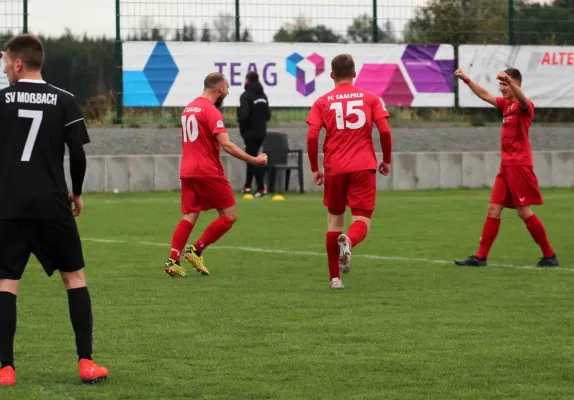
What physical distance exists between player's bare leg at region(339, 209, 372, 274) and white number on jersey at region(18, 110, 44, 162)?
13.2 ft

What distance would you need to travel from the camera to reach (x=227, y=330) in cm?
844

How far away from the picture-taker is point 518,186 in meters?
12.5

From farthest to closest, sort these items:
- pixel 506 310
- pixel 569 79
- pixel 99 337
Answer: pixel 569 79
pixel 506 310
pixel 99 337

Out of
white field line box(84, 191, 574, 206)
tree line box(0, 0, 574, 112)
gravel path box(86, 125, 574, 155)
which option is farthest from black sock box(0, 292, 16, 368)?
gravel path box(86, 125, 574, 155)

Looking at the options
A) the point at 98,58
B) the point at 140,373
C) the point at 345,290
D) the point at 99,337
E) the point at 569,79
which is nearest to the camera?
the point at 140,373

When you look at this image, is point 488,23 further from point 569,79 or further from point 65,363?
point 65,363

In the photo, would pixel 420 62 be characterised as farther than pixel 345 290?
Yes

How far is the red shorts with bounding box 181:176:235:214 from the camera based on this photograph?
12039 mm

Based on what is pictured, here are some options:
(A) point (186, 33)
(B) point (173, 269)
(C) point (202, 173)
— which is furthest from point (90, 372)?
(A) point (186, 33)

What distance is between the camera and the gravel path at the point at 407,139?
88.4ft

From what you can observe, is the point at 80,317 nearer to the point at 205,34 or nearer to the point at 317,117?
the point at 317,117

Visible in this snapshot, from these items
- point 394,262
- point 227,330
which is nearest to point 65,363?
point 227,330

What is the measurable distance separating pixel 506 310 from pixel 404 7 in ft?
62.6

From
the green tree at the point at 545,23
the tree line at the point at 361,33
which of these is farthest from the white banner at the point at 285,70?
the green tree at the point at 545,23
